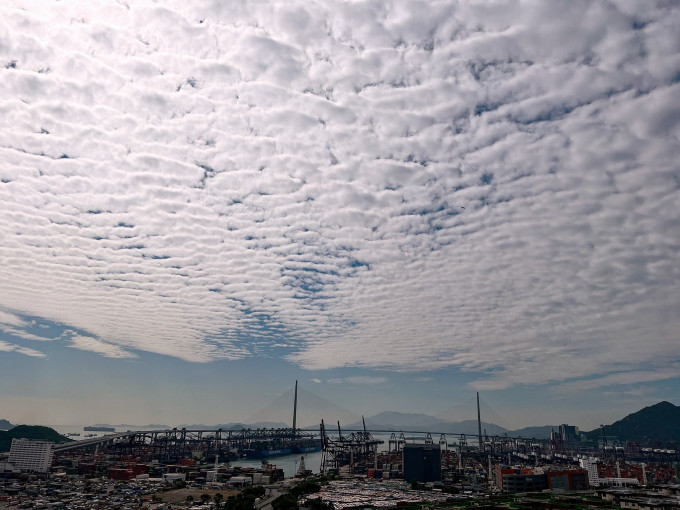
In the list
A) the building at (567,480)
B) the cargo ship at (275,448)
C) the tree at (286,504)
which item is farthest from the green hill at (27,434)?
the building at (567,480)

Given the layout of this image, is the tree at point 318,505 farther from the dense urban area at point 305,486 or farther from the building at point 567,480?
the building at point 567,480

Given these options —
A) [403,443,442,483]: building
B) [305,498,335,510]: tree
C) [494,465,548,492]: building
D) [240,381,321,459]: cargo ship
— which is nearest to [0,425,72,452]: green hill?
[240,381,321,459]: cargo ship

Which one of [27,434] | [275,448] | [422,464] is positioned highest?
[27,434]

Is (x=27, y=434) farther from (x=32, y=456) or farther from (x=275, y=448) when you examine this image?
(x=275, y=448)

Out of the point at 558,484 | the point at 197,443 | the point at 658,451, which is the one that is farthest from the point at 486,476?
the point at 197,443

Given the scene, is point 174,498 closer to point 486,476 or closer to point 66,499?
point 66,499

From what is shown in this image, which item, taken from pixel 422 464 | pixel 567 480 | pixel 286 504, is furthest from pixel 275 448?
pixel 286 504

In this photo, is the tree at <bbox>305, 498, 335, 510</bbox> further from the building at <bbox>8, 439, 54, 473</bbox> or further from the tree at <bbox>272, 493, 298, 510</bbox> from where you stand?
the building at <bbox>8, 439, 54, 473</bbox>
